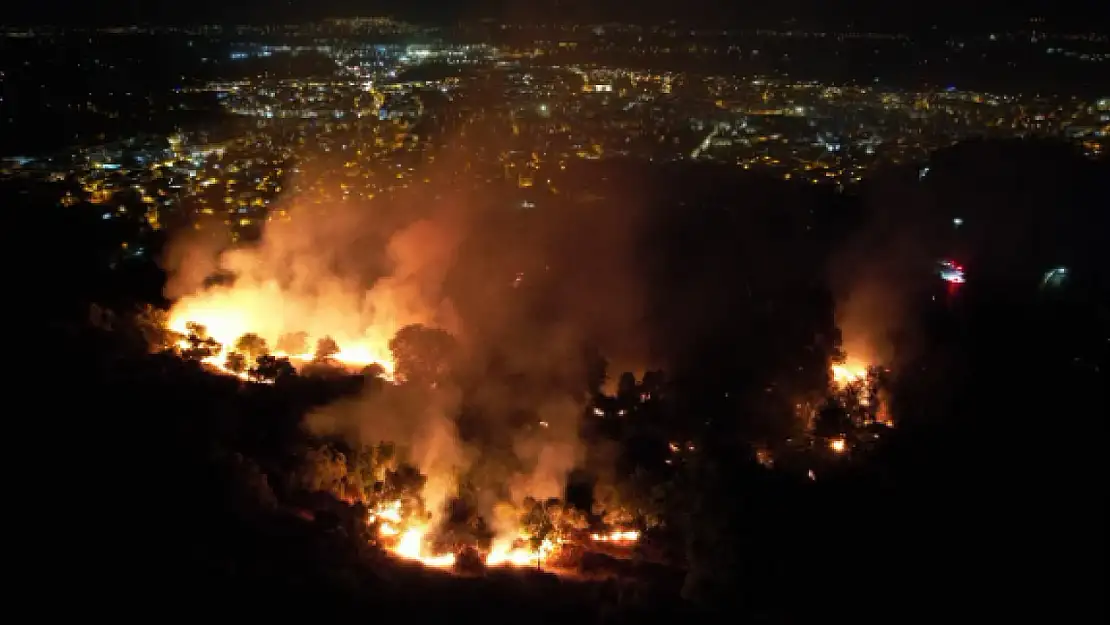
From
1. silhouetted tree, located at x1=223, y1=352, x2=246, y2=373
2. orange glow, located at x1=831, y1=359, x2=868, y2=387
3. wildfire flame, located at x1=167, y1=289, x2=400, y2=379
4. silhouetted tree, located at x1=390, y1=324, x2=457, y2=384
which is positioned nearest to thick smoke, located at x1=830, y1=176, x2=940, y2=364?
orange glow, located at x1=831, y1=359, x2=868, y2=387

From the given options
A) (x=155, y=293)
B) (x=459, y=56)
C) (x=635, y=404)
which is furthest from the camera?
(x=459, y=56)

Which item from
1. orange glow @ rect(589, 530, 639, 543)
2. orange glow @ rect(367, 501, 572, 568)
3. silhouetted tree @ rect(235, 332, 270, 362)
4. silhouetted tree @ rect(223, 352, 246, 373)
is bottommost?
orange glow @ rect(367, 501, 572, 568)

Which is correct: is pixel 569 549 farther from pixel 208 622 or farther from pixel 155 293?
pixel 155 293

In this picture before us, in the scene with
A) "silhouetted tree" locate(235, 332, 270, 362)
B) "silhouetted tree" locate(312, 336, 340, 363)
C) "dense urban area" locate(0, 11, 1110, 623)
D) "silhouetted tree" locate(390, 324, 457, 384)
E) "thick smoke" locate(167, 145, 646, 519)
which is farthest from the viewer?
"silhouetted tree" locate(312, 336, 340, 363)

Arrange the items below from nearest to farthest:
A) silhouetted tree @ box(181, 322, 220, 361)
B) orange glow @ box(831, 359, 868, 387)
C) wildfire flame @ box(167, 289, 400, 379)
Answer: silhouetted tree @ box(181, 322, 220, 361)
orange glow @ box(831, 359, 868, 387)
wildfire flame @ box(167, 289, 400, 379)

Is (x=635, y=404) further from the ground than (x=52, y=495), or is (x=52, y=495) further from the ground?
(x=635, y=404)

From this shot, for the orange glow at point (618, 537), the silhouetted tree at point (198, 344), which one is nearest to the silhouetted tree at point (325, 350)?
the silhouetted tree at point (198, 344)

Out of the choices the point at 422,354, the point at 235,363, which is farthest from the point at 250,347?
the point at 422,354

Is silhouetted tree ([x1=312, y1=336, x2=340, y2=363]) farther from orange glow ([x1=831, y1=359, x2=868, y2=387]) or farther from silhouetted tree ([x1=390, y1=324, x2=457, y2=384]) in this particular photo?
orange glow ([x1=831, y1=359, x2=868, y2=387])

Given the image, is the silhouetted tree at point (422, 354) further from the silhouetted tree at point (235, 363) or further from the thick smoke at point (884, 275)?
the thick smoke at point (884, 275)

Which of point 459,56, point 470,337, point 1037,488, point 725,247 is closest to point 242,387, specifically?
point 470,337
